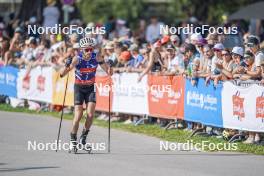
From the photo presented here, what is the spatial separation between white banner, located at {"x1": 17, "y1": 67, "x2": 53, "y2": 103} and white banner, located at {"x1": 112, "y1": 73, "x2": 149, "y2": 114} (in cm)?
325

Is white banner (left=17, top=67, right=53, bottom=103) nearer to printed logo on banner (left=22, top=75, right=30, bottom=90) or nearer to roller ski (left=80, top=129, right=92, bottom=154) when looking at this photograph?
printed logo on banner (left=22, top=75, right=30, bottom=90)

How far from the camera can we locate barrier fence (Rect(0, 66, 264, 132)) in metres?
19.0

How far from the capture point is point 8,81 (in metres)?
28.9

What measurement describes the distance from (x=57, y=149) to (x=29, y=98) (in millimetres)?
9767

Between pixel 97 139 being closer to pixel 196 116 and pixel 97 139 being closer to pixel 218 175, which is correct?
pixel 196 116

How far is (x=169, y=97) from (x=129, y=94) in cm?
187

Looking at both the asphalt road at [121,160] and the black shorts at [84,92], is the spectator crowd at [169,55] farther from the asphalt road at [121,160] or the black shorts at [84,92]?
the black shorts at [84,92]

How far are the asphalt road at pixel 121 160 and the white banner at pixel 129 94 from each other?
2.19 metres

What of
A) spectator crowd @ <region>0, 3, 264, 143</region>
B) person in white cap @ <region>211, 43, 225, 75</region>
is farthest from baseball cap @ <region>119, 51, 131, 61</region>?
person in white cap @ <region>211, 43, 225, 75</region>

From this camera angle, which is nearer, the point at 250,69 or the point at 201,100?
the point at 250,69

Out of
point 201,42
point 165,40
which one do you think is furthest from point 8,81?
point 201,42

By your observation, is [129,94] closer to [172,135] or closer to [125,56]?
[125,56]

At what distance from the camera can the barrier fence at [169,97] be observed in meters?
19.0

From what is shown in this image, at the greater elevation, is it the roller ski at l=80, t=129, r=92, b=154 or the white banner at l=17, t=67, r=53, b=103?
the white banner at l=17, t=67, r=53, b=103
